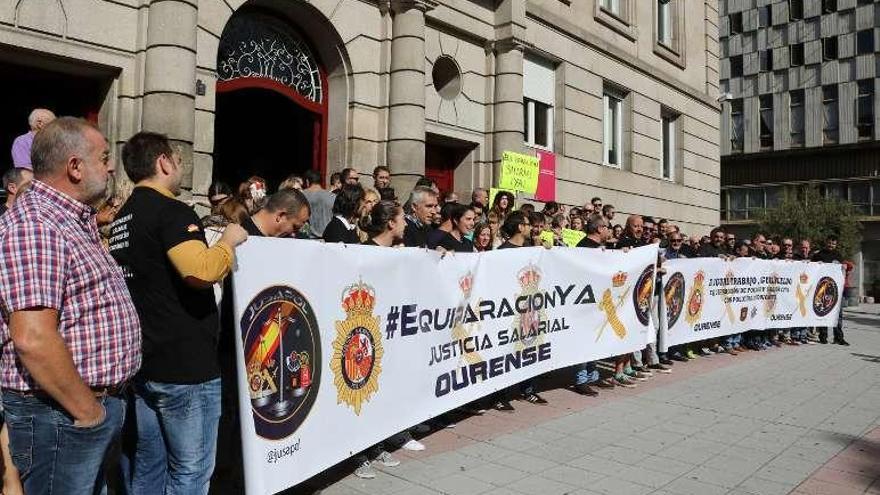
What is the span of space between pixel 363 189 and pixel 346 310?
1980 mm

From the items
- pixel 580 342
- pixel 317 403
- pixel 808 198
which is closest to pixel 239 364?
pixel 317 403

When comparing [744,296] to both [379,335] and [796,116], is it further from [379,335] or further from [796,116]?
[796,116]

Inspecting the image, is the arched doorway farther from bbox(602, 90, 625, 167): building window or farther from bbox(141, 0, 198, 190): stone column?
bbox(602, 90, 625, 167): building window

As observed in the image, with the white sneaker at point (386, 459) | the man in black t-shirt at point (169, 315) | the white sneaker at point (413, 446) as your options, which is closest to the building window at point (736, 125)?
the white sneaker at point (413, 446)

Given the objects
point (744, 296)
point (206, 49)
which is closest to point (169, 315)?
point (206, 49)

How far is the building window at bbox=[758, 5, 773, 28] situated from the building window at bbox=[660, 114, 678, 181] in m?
34.8

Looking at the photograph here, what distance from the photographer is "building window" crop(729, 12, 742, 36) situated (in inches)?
1945

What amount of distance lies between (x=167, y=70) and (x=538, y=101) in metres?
8.56

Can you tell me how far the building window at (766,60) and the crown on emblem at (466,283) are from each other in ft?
164

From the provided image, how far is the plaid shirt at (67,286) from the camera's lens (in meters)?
2.25

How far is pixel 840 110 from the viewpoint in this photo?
143 ft

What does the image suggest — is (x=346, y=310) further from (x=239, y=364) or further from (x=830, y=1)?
(x=830, y=1)

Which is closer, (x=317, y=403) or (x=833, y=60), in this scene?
(x=317, y=403)

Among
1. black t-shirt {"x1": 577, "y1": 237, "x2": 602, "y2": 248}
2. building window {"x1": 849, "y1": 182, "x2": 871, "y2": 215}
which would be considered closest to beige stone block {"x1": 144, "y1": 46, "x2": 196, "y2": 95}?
black t-shirt {"x1": 577, "y1": 237, "x2": 602, "y2": 248}
